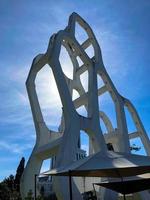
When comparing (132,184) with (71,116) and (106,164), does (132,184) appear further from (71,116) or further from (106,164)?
(71,116)

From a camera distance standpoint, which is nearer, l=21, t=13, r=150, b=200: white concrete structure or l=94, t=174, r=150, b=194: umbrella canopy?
l=94, t=174, r=150, b=194: umbrella canopy

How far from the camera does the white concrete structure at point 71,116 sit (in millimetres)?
16156

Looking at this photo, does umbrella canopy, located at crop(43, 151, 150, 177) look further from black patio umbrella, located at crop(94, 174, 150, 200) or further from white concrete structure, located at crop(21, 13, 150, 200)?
white concrete structure, located at crop(21, 13, 150, 200)

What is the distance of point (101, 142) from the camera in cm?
1897

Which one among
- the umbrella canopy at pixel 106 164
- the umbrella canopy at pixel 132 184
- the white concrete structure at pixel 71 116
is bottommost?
the umbrella canopy at pixel 132 184

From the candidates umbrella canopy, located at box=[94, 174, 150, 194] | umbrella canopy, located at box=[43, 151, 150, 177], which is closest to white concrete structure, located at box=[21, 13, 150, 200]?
umbrella canopy, located at box=[94, 174, 150, 194]

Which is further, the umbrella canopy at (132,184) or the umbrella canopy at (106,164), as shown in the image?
the umbrella canopy at (132,184)

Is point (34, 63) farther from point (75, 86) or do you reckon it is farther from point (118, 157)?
point (118, 157)

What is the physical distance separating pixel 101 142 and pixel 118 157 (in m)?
11.1

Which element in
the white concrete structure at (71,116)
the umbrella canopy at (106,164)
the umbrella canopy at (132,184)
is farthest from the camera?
the white concrete structure at (71,116)

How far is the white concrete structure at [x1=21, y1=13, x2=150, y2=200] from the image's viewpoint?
16.2 m

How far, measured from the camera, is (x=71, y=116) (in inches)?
680

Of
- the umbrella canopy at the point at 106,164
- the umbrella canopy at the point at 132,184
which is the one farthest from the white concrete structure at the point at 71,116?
the umbrella canopy at the point at 106,164

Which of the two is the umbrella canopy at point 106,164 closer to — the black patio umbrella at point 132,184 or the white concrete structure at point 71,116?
the black patio umbrella at point 132,184
